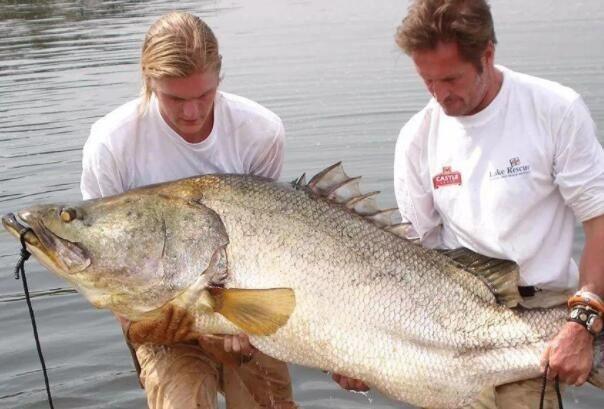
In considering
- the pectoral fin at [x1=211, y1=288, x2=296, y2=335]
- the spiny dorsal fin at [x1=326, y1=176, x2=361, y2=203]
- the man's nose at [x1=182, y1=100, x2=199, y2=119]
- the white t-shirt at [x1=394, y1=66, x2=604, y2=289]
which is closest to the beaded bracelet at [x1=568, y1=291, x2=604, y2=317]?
the white t-shirt at [x1=394, y1=66, x2=604, y2=289]

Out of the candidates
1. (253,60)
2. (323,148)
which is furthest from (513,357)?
(253,60)

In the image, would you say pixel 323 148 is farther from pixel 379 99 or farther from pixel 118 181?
pixel 118 181

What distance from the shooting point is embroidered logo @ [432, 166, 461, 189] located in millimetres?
4367

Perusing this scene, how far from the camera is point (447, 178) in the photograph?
4.39 metres

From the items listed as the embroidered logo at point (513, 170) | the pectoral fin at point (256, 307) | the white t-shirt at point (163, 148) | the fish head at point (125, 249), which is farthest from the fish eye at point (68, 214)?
the embroidered logo at point (513, 170)

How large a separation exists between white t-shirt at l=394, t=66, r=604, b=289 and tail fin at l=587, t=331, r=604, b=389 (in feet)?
1.63

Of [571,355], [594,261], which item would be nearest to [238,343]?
[571,355]

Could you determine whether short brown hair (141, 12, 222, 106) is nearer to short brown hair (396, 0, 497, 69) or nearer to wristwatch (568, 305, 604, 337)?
short brown hair (396, 0, 497, 69)

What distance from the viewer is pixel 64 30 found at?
23.8 m

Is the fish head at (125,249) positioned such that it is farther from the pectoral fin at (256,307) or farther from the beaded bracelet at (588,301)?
the beaded bracelet at (588,301)

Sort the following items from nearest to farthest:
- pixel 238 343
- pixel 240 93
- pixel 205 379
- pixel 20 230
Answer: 1. pixel 20 230
2. pixel 238 343
3. pixel 205 379
4. pixel 240 93

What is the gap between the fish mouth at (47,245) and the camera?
3.70 m

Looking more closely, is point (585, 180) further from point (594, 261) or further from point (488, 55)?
point (488, 55)

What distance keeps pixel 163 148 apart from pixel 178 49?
592 millimetres
